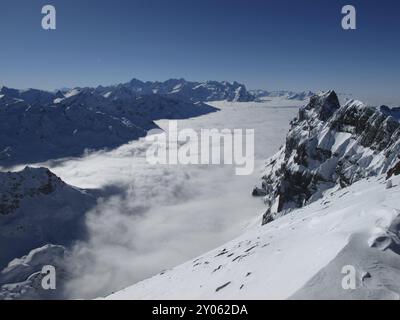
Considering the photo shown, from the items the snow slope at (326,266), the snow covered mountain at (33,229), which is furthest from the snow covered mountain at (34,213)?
the snow slope at (326,266)

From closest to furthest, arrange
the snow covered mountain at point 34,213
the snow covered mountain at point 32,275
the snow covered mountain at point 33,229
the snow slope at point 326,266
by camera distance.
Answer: the snow slope at point 326,266
the snow covered mountain at point 32,275
the snow covered mountain at point 33,229
the snow covered mountain at point 34,213

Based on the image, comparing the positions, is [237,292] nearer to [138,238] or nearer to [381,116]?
[381,116]

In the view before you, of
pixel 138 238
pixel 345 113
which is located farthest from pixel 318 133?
pixel 138 238

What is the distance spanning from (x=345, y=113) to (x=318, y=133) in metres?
14.8

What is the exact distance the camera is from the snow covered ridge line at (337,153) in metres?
111

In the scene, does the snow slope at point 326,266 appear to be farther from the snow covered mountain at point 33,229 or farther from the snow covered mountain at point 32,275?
the snow covered mountain at point 33,229

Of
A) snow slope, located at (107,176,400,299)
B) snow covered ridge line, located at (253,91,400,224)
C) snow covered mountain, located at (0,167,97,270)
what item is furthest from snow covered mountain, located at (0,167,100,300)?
snow slope, located at (107,176,400,299)

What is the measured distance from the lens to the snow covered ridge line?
11138 centimetres

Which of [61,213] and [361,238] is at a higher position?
[361,238]

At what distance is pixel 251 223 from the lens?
168500 mm

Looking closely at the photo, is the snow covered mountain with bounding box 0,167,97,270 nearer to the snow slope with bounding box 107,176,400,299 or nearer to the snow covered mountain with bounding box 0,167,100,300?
the snow covered mountain with bounding box 0,167,100,300

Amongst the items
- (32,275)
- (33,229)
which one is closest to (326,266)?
(32,275)

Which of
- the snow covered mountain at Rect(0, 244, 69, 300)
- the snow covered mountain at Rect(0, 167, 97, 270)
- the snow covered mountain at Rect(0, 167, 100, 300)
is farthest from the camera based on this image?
the snow covered mountain at Rect(0, 167, 97, 270)
